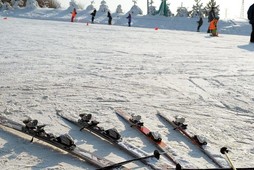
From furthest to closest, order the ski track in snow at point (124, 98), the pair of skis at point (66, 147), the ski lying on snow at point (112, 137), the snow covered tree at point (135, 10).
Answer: the snow covered tree at point (135, 10), the ski track in snow at point (124, 98), the ski lying on snow at point (112, 137), the pair of skis at point (66, 147)

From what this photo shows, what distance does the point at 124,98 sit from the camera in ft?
15.3

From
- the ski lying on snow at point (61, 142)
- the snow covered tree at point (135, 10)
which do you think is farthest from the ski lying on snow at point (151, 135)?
the snow covered tree at point (135, 10)

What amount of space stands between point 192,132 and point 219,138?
283 mm

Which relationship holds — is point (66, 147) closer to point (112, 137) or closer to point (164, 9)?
point (112, 137)

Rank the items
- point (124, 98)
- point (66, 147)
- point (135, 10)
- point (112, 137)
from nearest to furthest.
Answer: point (66, 147) < point (112, 137) < point (124, 98) < point (135, 10)

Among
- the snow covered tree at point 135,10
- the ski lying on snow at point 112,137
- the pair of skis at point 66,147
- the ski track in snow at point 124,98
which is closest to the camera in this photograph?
the pair of skis at point 66,147

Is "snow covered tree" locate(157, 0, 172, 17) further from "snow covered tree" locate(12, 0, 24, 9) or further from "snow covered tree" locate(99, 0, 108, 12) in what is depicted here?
"snow covered tree" locate(12, 0, 24, 9)

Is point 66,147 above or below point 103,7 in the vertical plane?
below

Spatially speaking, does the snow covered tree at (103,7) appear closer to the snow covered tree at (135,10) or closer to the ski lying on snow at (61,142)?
the snow covered tree at (135,10)

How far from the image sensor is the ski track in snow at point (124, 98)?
294 centimetres

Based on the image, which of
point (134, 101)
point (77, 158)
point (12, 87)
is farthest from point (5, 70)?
point (77, 158)

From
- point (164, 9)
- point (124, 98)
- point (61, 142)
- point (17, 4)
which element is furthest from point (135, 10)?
point (61, 142)

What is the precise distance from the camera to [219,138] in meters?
3.40

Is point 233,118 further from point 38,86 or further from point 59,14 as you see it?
point 59,14
